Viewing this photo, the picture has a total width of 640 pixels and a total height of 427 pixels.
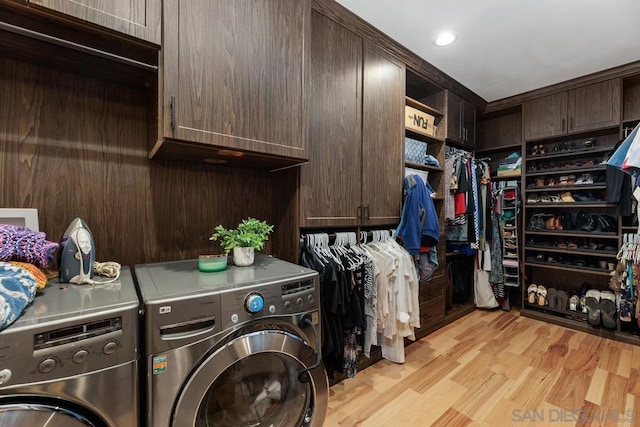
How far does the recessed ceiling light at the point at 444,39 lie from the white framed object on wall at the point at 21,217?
8.54 feet

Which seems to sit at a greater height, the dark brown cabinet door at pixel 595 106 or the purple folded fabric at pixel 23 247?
the dark brown cabinet door at pixel 595 106

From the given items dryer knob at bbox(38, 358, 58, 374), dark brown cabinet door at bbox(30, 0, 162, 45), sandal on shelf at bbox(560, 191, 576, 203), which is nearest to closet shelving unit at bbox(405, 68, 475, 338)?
sandal on shelf at bbox(560, 191, 576, 203)

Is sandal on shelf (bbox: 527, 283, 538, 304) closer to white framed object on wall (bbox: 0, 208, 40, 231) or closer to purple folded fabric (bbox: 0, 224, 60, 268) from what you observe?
purple folded fabric (bbox: 0, 224, 60, 268)

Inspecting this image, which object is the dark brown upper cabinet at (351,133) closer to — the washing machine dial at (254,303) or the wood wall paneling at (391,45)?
the wood wall paneling at (391,45)

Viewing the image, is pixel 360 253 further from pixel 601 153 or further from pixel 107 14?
pixel 601 153

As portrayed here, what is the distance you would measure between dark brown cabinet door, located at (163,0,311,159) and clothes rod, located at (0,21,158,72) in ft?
0.84

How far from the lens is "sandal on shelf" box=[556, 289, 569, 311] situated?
2.86 meters

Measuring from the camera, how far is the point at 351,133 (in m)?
1.86

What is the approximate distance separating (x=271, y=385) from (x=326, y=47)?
1858 millimetres

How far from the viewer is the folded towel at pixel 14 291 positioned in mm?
621

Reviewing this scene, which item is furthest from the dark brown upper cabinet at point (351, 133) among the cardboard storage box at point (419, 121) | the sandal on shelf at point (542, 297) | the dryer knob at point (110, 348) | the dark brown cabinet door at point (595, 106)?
the sandal on shelf at point (542, 297)

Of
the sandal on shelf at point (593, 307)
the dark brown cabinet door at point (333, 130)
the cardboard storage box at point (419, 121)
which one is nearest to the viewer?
the dark brown cabinet door at point (333, 130)

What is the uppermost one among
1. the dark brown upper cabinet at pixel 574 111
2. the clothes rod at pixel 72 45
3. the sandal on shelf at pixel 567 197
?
the dark brown upper cabinet at pixel 574 111

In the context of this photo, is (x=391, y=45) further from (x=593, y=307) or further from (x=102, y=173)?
(x=593, y=307)
